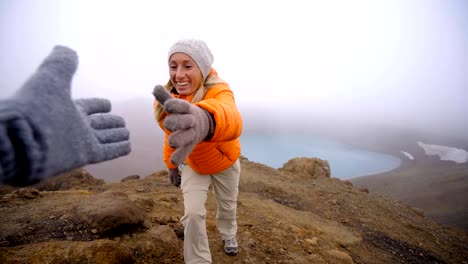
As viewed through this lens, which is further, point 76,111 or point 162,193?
point 162,193

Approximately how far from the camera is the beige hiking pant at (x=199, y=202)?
2.88m

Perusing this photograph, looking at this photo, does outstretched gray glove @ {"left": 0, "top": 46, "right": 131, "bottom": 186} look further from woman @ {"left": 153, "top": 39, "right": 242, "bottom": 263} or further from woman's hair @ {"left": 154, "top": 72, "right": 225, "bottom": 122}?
woman's hair @ {"left": 154, "top": 72, "right": 225, "bottom": 122}

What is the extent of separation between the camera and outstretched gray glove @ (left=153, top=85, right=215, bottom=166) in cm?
150

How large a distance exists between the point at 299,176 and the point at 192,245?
8960 mm

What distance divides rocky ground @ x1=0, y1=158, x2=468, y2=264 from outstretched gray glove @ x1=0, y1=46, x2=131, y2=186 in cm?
176

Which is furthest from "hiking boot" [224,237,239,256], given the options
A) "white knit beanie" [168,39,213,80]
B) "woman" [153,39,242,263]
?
"white knit beanie" [168,39,213,80]

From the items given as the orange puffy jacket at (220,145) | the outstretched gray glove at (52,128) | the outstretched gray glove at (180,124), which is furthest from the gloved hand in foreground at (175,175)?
the outstretched gray glove at (180,124)

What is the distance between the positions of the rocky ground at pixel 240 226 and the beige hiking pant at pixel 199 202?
76cm

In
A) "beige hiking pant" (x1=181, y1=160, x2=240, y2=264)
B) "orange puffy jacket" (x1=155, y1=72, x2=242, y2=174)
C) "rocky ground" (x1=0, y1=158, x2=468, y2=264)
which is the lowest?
"rocky ground" (x1=0, y1=158, x2=468, y2=264)

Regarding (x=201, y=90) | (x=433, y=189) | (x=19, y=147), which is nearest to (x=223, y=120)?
(x=201, y=90)

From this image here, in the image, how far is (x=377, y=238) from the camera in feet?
21.4

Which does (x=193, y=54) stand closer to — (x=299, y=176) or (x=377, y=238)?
(x=377, y=238)

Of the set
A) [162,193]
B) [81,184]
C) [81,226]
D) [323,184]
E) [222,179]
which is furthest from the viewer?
[323,184]

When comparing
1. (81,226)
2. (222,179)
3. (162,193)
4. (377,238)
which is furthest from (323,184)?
(81,226)
